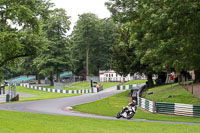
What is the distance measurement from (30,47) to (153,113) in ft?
52.6

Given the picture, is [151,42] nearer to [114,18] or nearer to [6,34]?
[114,18]

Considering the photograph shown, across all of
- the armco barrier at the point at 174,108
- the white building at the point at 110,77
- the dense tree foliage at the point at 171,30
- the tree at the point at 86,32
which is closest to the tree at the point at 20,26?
the dense tree foliage at the point at 171,30

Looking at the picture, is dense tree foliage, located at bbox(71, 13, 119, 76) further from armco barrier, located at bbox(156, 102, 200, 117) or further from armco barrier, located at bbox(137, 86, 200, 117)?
armco barrier, located at bbox(156, 102, 200, 117)

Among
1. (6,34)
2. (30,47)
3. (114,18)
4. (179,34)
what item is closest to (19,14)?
(6,34)

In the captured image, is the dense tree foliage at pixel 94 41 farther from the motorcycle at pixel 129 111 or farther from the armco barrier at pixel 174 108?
the motorcycle at pixel 129 111

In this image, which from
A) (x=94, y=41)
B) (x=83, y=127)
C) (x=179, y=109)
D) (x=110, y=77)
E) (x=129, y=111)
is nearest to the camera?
(x=83, y=127)

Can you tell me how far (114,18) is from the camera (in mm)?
27797

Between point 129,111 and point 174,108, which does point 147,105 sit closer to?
point 174,108

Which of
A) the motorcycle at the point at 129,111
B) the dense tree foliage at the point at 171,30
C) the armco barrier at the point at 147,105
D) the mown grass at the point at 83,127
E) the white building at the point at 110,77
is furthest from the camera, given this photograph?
the white building at the point at 110,77

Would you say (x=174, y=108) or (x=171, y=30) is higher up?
(x=171, y=30)

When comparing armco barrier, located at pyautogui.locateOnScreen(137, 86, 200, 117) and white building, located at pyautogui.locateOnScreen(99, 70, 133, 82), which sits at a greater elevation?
white building, located at pyautogui.locateOnScreen(99, 70, 133, 82)

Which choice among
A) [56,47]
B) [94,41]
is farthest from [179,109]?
[94,41]

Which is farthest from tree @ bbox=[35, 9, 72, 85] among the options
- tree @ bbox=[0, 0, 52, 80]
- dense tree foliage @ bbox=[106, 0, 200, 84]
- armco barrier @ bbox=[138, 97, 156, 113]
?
dense tree foliage @ bbox=[106, 0, 200, 84]

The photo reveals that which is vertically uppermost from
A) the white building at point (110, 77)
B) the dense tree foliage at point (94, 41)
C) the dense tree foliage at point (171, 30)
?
the dense tree foliage at point (94, 41)
